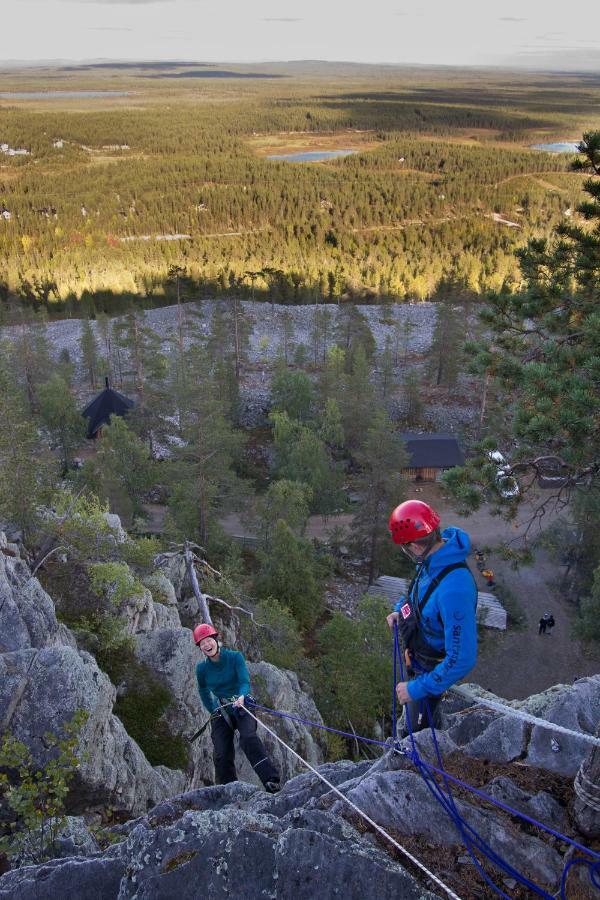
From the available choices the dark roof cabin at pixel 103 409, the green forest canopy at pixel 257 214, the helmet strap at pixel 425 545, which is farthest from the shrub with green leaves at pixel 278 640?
the green forest canopy at pixel 257 214

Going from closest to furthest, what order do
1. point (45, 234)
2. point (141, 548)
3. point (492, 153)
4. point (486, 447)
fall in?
point (486, 447)
point (141, 548)
point (45, 234)
point (492, 153)

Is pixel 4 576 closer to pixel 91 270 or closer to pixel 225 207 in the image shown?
pixel 91 270

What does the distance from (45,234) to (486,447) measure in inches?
4691

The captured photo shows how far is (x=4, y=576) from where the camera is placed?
10.5 meters

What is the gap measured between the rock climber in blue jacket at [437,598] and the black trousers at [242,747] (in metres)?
2.75

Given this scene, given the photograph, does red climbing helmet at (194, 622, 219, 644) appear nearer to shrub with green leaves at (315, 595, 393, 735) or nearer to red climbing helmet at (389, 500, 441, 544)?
red climbing helmet at (389, 500, 441, 544)

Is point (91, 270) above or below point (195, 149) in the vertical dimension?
below

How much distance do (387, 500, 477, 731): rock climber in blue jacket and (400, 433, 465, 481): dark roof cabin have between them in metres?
33.1

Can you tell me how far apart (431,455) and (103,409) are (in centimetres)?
2163

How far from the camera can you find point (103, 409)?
41.1 m

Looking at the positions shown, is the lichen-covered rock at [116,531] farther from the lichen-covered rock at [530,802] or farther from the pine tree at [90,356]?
the pine tree at [90,356]

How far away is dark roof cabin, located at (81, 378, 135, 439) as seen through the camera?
133 ft

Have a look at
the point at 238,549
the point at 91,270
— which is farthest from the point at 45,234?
the point at 238,549

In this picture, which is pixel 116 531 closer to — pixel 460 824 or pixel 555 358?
pixel 555 358
